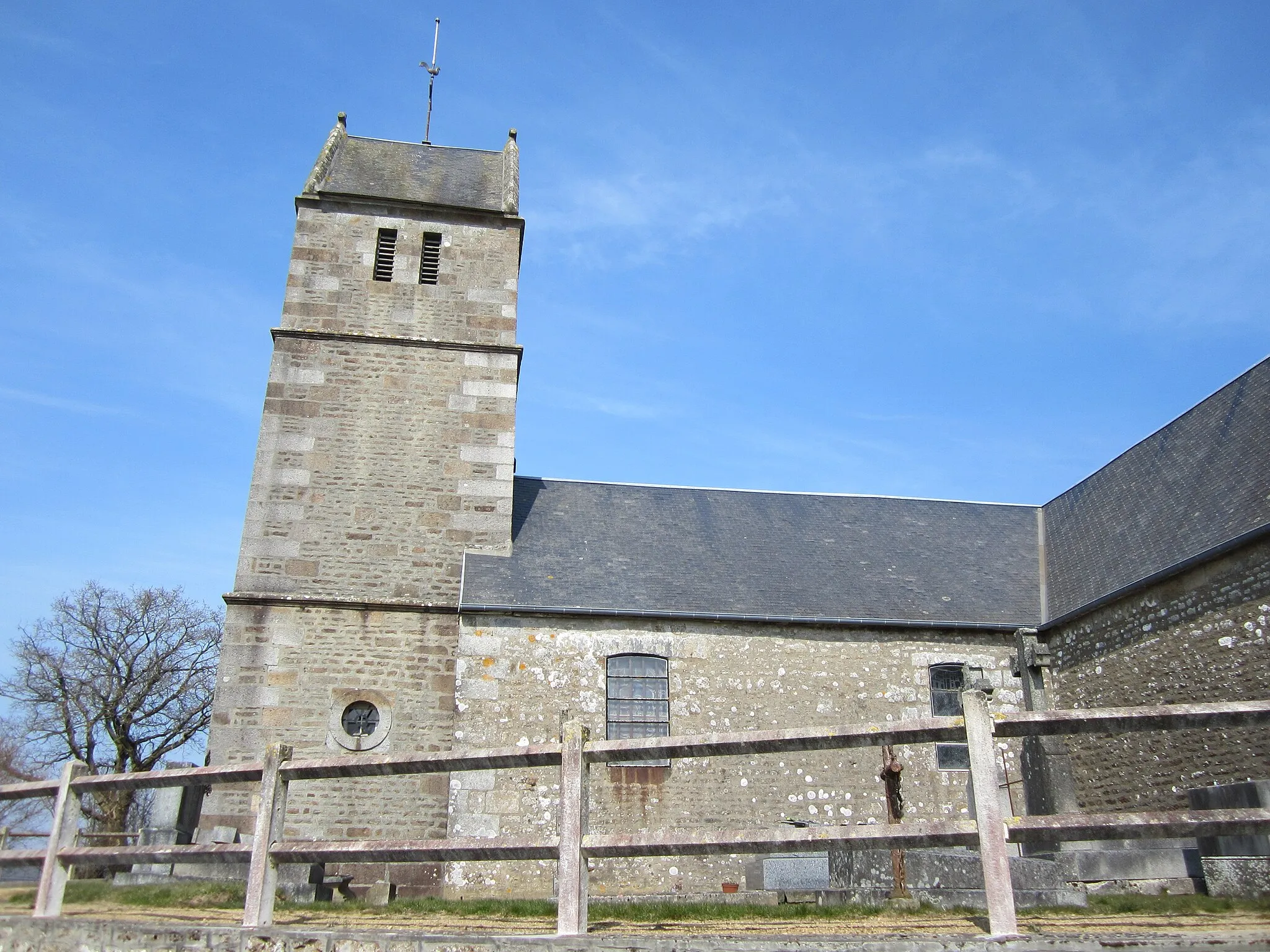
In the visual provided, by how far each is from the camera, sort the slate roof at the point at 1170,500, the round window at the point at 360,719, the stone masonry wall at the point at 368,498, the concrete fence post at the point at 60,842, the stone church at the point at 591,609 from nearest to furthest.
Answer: the concrete fence post at the point at 60,842, the stone church at the point at 591,609, the slate roof at the point at 1170,500, the stone masonry wall at the point at 368,498, the round window at the point at 360,719

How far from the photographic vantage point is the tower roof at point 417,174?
17.0m

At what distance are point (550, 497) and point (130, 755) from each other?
19.5 meters

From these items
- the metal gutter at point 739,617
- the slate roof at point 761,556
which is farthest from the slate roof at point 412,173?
the metal gutter at point 739,617

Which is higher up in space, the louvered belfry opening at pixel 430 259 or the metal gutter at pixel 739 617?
the louvered belfry opening at pixel 430 259

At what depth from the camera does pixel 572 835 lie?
506 cm

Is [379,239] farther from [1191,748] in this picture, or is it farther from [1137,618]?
[1191,748]

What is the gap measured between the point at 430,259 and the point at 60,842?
1196cm

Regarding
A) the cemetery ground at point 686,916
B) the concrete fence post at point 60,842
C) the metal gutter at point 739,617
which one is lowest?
the cemetery ground at point 686,916

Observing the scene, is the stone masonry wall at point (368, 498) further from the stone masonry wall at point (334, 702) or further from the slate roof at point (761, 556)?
the slate roof at point (761, 556)

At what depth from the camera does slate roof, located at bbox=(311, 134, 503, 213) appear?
1703cm

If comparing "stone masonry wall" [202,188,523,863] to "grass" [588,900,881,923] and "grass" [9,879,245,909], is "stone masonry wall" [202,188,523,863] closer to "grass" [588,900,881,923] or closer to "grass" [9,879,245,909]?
"grass" [9,879,245,909]

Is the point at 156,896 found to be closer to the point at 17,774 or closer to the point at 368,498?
the point at 368,498

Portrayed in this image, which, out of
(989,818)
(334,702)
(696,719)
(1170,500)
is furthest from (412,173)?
(989,818)

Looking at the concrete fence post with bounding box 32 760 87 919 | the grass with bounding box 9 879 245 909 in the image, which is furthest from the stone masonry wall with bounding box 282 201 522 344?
the concrete fence post with bounding box 32 760 87 919
